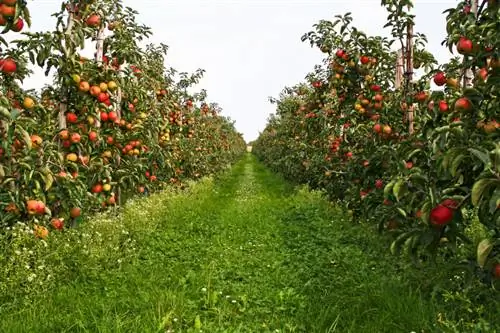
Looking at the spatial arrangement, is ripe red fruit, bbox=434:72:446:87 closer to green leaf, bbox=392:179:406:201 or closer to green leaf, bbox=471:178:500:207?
green leaf, bbox=392:179:406:201

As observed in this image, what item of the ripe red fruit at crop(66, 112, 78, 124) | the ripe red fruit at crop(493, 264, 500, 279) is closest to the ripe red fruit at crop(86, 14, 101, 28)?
the ripe red fruit at crop(66, 112, 78, 124)

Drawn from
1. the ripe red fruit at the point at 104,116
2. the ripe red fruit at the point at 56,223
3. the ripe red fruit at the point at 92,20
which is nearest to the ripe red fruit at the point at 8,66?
the ripe red fruit at the point at 92,20

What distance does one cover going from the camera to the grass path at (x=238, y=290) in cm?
364

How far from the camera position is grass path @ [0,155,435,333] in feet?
11.9

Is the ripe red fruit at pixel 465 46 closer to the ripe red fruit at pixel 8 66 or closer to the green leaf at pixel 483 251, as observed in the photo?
the green leaf at pixel 483 251

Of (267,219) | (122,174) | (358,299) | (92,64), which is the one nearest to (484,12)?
(358,299)

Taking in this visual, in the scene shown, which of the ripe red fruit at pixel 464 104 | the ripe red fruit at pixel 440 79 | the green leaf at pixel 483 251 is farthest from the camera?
the ripe red fruit at pixel 440 79

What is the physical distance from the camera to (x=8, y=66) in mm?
4211

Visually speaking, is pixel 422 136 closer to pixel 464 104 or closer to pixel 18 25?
pixel 464 104

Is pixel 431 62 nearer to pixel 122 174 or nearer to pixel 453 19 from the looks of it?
pixel 453 19

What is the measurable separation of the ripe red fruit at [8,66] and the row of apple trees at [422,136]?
11.3 ft

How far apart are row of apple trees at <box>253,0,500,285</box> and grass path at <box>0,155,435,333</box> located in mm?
510

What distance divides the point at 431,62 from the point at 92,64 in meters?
4.37

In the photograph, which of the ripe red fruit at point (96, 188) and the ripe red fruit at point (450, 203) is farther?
the ripe red fruit at point (96, 188)
